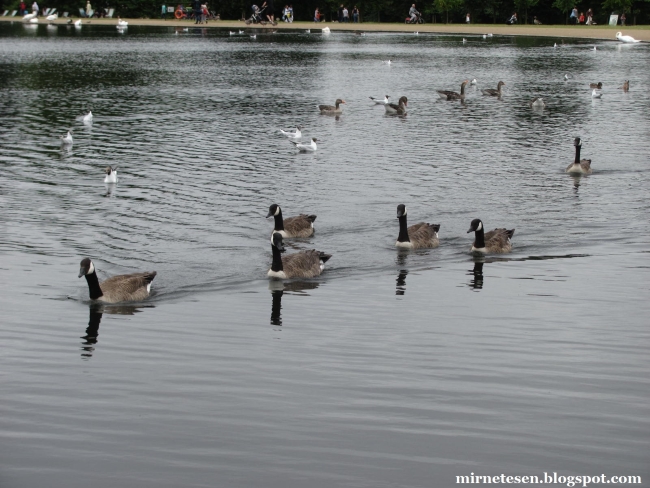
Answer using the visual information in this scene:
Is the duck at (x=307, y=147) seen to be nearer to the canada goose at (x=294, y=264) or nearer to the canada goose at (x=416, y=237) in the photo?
the canada goose at (x=416, y=237)

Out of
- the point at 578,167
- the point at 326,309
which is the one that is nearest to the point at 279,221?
the point at 326,309

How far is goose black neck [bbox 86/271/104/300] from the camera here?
1662cm

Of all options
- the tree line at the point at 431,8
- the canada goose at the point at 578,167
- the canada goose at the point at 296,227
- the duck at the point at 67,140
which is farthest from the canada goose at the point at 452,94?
the tree line at the point at 431,8

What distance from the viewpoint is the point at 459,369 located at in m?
13.2

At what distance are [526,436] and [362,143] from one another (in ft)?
82.2

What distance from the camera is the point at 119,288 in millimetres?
16797

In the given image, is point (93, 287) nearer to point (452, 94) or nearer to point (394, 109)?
point (394, 109)

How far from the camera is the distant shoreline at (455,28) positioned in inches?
3797

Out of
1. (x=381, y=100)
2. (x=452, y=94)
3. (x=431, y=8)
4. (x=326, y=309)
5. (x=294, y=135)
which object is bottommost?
(x=326, y=309)

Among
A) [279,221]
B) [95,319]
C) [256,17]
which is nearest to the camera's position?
[95,319]

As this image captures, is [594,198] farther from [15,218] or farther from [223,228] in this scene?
[15,218]

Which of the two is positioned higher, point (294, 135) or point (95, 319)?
point (294, 135)

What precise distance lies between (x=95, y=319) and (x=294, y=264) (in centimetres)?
403

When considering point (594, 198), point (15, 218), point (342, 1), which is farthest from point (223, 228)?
point (342, 1)
